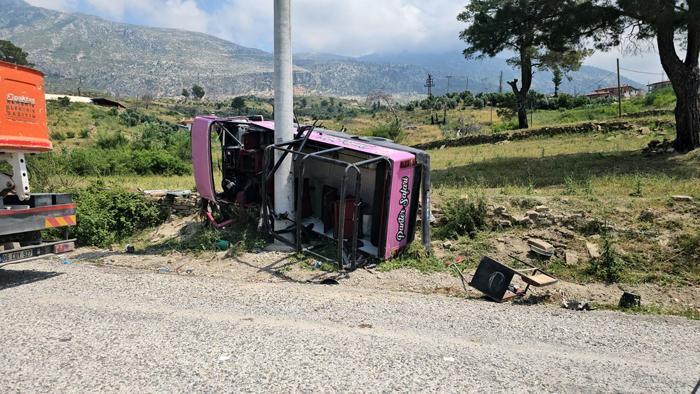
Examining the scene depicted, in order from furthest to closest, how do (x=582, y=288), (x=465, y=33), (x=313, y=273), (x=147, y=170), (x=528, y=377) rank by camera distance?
(x=465, y=33) → (x=147, y=170) → (x=313, y=273) → (x=582, y=288) → (x=528, y=377)

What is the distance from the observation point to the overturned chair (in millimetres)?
6742

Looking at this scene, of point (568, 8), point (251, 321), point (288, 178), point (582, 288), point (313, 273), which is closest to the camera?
point (251, 321)

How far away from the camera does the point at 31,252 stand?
7.23 metres

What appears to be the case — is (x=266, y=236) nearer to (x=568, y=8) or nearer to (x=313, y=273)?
(x=313, y=273)

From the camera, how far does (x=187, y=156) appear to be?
2627 centimetres

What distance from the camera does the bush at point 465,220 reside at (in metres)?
9.05

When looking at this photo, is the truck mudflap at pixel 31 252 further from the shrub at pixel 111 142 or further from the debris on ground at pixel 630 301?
the shrub at pixel 111 142

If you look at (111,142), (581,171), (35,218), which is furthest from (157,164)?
(581,171)

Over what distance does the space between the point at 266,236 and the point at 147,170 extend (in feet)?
47.8

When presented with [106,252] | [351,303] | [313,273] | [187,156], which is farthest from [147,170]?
[351,303]

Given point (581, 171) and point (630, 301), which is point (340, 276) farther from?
point (581, 171)

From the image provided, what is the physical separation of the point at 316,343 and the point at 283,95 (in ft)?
17.2

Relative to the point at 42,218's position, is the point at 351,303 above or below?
below

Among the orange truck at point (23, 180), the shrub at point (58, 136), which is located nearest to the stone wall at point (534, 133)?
the orange truck at point (23, 180)
